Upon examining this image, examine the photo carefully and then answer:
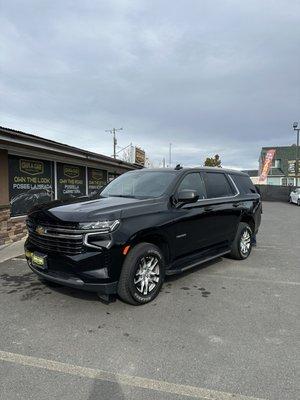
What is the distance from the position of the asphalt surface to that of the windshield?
1446mm

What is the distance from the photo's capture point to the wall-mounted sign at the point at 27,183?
957 cm

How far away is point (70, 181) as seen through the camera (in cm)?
1223

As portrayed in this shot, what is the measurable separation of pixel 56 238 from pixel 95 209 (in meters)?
0.59

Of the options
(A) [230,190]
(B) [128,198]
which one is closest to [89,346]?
(B) [128,198]

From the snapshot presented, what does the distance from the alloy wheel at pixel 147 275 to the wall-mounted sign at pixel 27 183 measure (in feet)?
19.2

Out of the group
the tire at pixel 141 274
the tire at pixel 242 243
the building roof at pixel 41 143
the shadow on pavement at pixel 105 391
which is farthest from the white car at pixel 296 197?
the shadow on pavement at pixel 105 391

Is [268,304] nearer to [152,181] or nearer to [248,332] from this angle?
[248,332]

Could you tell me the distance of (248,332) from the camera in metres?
4.04

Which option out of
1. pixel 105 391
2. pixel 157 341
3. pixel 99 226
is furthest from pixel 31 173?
Result: pixel 105 391

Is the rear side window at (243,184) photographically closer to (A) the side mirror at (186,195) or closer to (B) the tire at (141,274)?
(A) the side mirror at (186,195)

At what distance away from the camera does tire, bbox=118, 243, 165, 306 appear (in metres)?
4.52

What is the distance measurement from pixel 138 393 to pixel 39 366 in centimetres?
97

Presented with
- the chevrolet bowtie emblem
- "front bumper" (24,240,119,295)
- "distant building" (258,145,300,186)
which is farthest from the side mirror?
"distant building" (258,145,300,186)

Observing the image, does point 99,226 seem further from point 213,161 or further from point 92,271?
point 213,161
